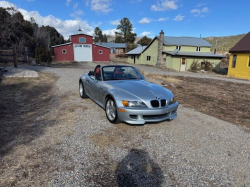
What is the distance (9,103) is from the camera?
20.6 feet

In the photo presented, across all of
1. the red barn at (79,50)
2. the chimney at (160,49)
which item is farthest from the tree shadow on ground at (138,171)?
the red barn at (79,50)

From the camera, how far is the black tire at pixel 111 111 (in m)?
4.27

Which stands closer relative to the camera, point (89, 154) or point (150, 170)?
point (150, 170)

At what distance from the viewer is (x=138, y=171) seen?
2.82 metres

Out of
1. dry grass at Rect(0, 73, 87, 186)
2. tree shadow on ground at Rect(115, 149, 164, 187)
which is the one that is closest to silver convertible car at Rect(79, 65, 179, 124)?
tree shadow on ground at Rect(115, 149, 164, 187)

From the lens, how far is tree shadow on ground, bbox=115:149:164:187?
8.46 ft

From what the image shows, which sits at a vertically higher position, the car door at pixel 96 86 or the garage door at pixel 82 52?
the garage door at pixel 82 52

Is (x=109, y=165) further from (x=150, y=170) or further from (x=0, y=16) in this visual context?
(x=0, y=16)

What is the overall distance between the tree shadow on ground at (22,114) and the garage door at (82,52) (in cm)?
2779

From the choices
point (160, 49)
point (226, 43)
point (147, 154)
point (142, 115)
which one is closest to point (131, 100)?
point (142, 115)

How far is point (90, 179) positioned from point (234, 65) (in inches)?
969

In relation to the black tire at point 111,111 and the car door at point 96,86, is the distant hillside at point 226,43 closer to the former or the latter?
the car door at point 96,86

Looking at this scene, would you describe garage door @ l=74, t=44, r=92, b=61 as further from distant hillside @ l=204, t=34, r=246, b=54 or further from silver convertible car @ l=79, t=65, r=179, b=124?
distant hillside @ l=204, t=34, r=246, b=54

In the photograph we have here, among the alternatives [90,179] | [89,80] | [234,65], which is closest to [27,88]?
[89,80]
